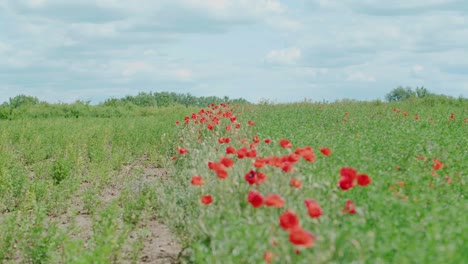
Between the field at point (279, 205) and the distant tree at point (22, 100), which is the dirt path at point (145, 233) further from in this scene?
the distant tree at point (22, 100)

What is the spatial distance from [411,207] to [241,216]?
4.01 feet

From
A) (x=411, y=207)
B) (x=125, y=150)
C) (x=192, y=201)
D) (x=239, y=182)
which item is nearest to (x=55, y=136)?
(x=125, y=150)

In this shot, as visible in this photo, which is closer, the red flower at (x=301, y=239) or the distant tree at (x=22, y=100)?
the red flower at (x=301, y=239)

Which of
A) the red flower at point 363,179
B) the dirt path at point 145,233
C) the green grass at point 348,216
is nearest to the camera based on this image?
the green grass at point 348,216

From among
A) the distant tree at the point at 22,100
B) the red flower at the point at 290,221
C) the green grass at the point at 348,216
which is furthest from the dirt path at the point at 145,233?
the distant tree at the point at 22,100

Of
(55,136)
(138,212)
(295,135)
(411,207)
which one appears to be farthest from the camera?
(55,136)

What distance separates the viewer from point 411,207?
4.56 meters

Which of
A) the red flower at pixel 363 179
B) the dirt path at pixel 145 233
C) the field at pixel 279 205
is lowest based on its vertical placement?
the dirt path at pixel 145 233

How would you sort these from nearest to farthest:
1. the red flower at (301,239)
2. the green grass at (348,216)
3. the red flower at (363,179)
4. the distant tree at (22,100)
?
the red flower at (301,239)
the green grass at (348,216)
the red flower at (363,179)
the distant tree at (22,100)

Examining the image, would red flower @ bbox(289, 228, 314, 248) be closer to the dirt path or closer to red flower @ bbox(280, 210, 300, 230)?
red flower @ bbox(280, 210, 300, 230)

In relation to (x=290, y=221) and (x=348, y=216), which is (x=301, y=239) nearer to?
(x=290, y=221)

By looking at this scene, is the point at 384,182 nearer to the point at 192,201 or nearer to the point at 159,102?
the point at 192,201

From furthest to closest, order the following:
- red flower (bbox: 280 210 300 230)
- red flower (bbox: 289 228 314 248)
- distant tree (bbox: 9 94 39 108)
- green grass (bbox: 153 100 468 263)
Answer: distant tree (bbox: 9 94 39 108) < green grass (bbox: 153 100 468 263) < red flower (bbox: 280 210 300 230) < red flower (bbox: 289 228 314 248)

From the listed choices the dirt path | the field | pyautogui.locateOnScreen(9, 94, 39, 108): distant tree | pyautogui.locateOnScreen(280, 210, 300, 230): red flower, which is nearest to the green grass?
the field
